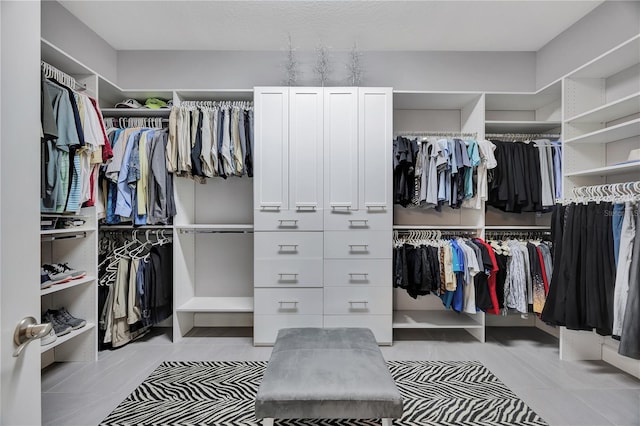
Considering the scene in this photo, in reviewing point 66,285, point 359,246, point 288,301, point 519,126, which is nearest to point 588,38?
point 519,126

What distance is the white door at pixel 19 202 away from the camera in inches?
29.0

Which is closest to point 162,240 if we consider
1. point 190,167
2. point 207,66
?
point 190,167

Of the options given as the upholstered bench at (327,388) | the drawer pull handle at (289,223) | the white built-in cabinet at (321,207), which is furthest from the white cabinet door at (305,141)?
the upholstered bench at (327,388)

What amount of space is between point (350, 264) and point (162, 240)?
5.83ft

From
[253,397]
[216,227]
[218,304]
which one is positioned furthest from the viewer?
[218,304]

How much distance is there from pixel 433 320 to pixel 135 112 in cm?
331

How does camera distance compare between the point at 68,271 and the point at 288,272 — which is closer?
the point at 68,271

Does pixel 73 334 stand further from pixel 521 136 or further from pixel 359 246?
pixel 521 136

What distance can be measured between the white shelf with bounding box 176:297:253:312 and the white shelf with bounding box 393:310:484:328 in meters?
1.37

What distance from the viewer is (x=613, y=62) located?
2.34 meters

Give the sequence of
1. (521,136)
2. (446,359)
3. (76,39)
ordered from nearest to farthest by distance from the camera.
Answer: (446,359)
(76,39)
(521,136)

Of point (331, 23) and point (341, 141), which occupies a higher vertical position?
point (331, 23)

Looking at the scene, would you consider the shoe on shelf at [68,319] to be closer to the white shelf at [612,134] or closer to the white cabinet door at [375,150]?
the white cabinet door at [375,150]

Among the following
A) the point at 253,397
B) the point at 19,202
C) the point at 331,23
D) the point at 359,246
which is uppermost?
the point at 331,23
